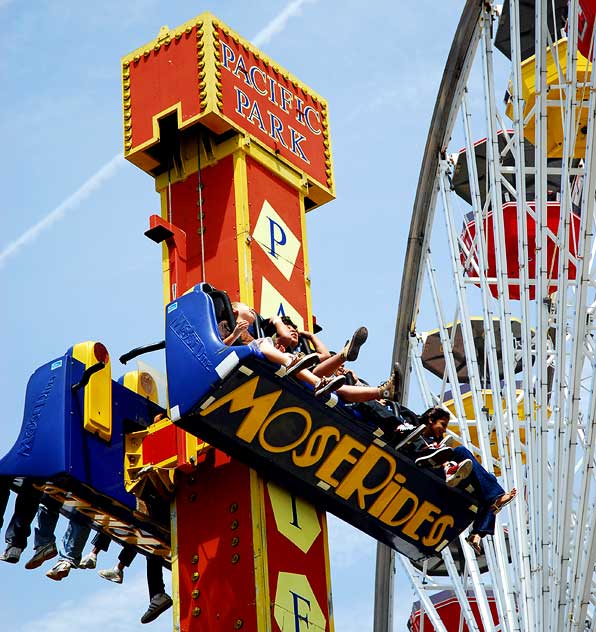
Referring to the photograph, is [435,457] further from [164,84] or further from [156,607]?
[164,84]

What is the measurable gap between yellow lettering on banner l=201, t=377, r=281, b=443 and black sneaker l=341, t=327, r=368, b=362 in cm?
82

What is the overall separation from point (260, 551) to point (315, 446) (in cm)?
130

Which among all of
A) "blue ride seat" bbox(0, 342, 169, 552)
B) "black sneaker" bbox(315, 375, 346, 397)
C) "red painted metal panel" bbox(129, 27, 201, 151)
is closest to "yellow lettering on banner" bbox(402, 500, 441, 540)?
"black sneaker" bbox(315, 375, 346, 397)

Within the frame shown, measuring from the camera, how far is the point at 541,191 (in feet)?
67.2

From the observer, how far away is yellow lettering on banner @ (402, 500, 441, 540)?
745 inches

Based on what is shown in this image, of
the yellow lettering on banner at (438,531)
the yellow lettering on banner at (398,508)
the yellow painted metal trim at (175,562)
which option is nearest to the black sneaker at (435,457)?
the yellow lettering on banner at (398,508)

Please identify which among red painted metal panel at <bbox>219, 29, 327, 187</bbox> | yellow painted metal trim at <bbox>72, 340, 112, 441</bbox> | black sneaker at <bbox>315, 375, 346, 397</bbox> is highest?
red painted metal panel at <bbox>219, 29, 327, 187</bbox>

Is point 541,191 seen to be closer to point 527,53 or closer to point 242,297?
point 242,297

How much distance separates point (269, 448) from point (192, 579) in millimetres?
1854

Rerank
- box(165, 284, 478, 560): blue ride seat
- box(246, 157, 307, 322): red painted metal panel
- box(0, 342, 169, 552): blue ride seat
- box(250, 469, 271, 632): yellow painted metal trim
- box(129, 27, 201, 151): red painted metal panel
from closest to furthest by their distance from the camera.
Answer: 1. box(165, 284, 478, 560): blue ride seat
2. box(250, 469, 271, 632): yellow painted metal trim
3. box(0, 342, 169, 552): blue ride seat
4. box(246, 157, 307, 322): red painted metal panel
5. box(129, 27, 201, 151): red painted metal panel

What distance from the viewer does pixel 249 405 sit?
17.3 m

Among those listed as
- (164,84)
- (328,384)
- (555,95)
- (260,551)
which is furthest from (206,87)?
(555,95)

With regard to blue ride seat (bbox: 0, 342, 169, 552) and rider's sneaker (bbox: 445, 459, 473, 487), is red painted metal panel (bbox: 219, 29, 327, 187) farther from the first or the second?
rider's sneaker (bbox: 445, 459, 473, 487)

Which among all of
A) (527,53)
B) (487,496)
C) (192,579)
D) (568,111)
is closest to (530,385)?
(487,496)
